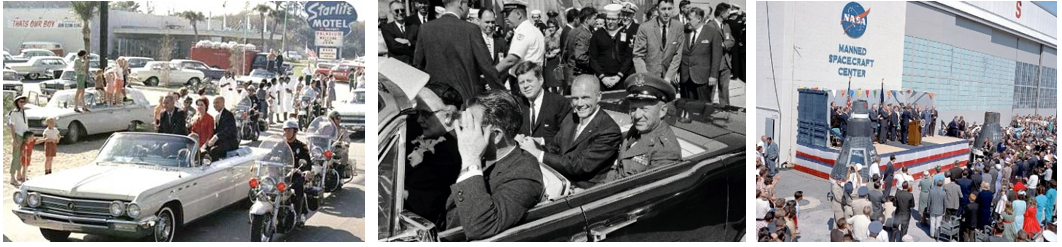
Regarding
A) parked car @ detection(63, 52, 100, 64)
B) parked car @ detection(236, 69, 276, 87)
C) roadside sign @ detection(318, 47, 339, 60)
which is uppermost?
roadside sign @ detection(318, 47, 339, 60)

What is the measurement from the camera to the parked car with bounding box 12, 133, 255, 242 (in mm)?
6566

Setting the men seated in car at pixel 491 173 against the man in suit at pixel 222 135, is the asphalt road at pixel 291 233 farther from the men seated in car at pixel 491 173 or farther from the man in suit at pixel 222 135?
the men seated in car at pixel 491 173

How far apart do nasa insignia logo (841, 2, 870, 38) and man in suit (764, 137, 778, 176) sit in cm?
151

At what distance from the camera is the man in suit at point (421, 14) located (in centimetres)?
707

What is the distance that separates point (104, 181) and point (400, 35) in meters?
2.81

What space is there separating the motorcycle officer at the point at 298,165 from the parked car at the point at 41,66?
7.02ft

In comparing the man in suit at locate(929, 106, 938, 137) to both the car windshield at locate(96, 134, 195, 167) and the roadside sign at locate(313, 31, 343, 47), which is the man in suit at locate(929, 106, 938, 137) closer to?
the roadside sign at locate(313, 31, 343, 47)

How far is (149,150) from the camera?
7.04 m

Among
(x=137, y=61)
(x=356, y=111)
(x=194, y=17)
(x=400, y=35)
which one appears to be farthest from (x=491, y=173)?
(x=137, y=61)

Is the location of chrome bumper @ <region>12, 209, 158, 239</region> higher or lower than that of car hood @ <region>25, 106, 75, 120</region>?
lower

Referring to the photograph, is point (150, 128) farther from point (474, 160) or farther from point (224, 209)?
point (474, 160)

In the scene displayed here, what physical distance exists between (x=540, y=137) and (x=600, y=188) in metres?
0.71

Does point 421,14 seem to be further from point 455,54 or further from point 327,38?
point 327,38

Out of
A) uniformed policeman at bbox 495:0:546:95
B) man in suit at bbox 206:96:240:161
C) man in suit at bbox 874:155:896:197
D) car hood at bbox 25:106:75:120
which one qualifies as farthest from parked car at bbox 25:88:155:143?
man in suit at bbox 874:155:896:197
